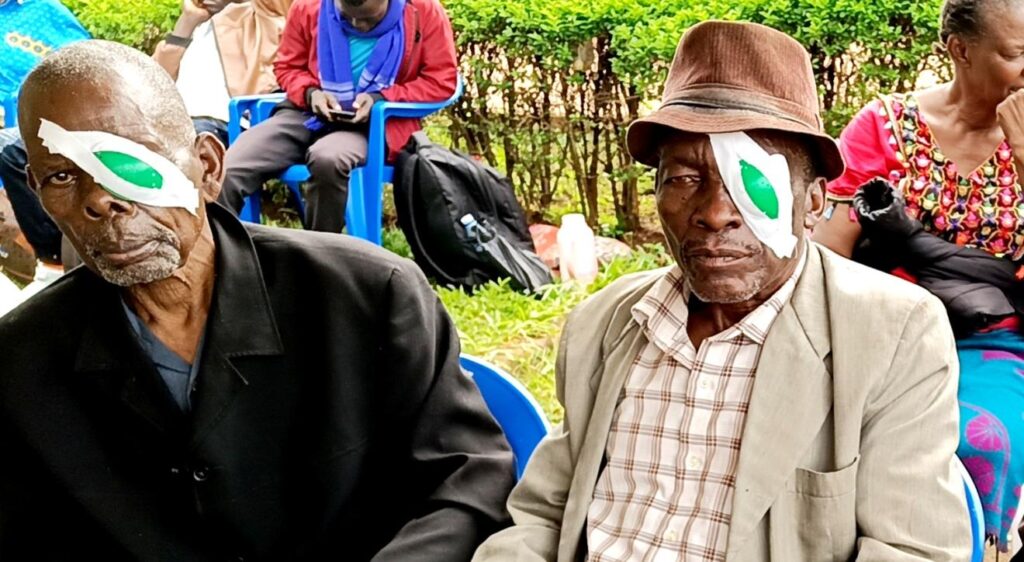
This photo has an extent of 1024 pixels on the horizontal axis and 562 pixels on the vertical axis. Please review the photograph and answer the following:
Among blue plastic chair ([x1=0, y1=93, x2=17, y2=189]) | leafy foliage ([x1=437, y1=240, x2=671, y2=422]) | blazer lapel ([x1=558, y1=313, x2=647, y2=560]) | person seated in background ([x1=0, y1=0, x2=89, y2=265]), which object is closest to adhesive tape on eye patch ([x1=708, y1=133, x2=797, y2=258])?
blazer lapel ([x1=558, y1=313, x2=647, y2=560])

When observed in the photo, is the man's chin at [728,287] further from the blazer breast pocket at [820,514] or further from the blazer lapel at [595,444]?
the blazer breast pocket at [820,514]

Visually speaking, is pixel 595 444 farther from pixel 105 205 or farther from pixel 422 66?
pixel 422 66

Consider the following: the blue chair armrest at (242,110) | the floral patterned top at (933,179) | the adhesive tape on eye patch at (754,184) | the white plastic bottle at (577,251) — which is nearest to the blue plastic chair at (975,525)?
the adhesive tape on eye patch at (754,184)

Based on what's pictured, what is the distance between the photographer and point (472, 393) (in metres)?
1.88

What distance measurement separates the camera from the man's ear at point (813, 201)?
1.76 m

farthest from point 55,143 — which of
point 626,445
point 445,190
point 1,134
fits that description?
point 1,134

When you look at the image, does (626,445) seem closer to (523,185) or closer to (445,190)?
(445,190)

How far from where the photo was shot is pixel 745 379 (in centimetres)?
171

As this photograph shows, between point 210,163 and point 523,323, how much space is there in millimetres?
2517

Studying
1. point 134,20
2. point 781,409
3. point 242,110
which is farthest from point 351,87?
point 781,409

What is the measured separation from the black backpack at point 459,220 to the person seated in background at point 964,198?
2.15 meters

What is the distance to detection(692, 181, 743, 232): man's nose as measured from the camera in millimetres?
1685

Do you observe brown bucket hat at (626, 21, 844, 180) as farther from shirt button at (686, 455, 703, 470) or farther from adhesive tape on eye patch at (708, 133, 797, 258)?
shirt button at (686, 455, 703, 470)

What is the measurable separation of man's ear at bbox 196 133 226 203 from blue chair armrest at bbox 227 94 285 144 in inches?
136
